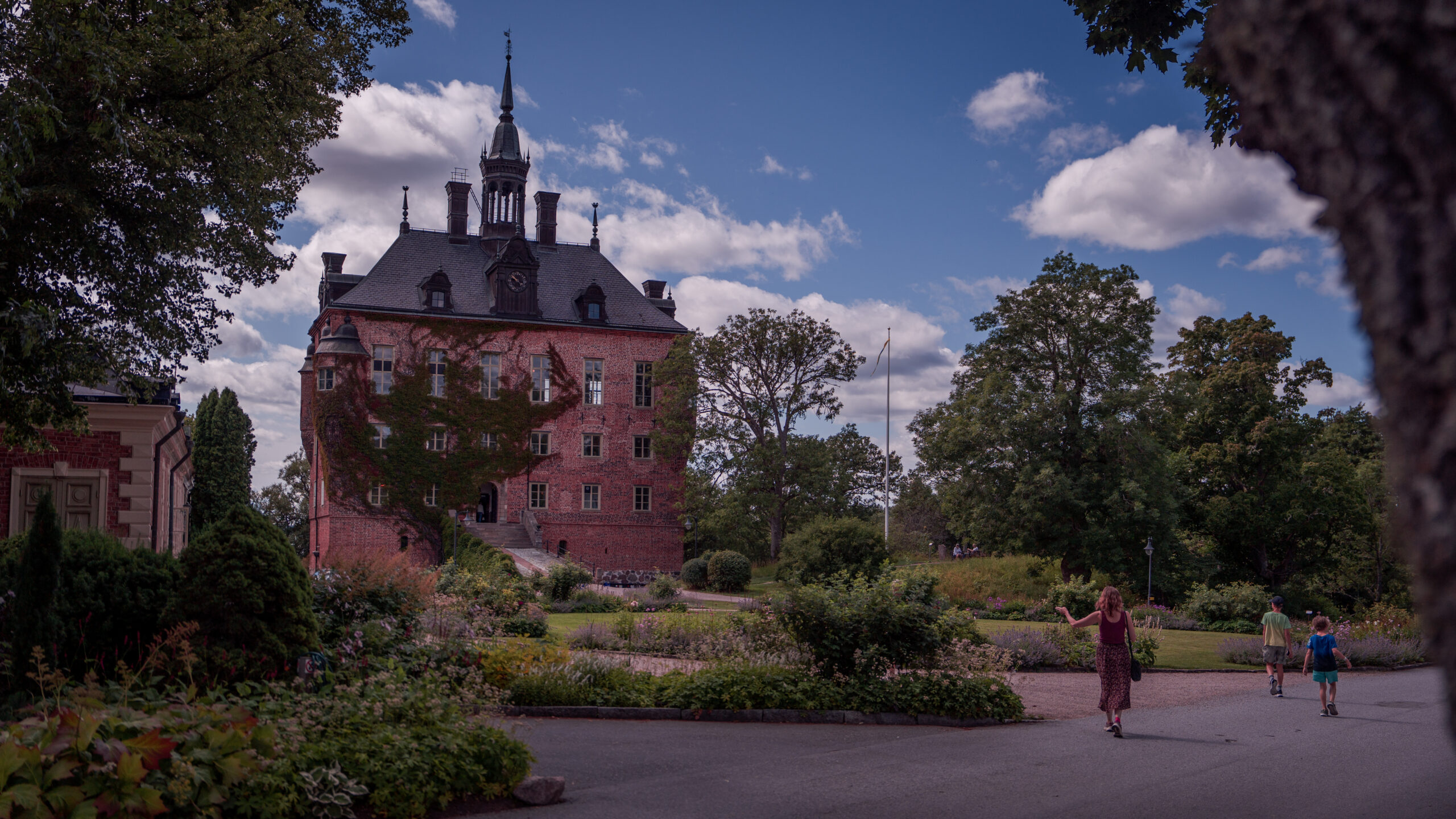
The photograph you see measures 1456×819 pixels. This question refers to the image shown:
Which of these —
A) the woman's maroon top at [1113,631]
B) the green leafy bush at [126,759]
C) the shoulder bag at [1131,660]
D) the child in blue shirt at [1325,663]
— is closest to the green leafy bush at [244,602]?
the green leafy bush at [126,759]

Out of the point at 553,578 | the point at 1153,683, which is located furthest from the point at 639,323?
the point at 1153,683

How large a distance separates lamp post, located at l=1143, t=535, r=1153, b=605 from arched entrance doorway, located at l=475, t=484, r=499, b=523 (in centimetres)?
2900

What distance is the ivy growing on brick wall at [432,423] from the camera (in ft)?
145

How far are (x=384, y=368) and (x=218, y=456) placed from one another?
11777 mm

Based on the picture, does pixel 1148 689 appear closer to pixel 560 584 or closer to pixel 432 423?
pixel 560 584

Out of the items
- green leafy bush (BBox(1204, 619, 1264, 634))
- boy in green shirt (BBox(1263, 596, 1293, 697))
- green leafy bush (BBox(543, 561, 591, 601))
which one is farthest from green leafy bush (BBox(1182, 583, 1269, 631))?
green leafy bush (BBox(543, 561, 591, 601))

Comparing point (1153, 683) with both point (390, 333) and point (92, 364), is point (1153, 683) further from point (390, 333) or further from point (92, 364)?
point (390, 333)

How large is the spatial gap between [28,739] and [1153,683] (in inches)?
621

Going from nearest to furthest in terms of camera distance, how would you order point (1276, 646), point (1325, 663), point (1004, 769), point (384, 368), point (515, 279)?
point (1004, 769) < point (1325, 663) < point (1276, 646) < point (384, 368) < point (515, 279)

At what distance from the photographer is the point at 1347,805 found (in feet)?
25.9

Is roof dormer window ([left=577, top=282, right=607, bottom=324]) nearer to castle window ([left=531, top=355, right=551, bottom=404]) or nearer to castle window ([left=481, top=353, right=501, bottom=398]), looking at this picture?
castle window ([left=531, top=355, right=551, bottom=404])

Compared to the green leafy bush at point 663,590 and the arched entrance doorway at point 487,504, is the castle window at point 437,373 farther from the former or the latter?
the green leafy bush at point 663,590

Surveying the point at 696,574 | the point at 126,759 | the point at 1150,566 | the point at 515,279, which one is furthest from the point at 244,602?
the point at 515,279

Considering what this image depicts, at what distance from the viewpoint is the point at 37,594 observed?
26.4ft
